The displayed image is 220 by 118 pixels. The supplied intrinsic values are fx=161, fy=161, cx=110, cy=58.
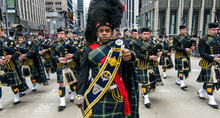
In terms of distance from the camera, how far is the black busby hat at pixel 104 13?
199 cm

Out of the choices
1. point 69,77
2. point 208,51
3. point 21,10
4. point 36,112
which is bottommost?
point 36,112

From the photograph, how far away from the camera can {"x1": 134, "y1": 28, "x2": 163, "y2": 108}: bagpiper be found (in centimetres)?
443

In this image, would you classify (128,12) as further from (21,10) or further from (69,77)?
(69,77)

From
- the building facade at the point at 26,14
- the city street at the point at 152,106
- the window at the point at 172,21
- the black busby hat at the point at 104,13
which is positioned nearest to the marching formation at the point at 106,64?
the black busby hat at the point at 104,13

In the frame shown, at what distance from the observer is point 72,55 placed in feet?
15.1

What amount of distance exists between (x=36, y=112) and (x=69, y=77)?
1.24 meters

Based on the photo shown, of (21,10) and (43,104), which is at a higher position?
(21,10)

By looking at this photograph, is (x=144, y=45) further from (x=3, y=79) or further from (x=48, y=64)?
(x=48, y=64)

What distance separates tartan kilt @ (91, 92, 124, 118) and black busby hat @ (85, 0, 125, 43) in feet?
2.87

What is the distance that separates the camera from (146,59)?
4.43 meters

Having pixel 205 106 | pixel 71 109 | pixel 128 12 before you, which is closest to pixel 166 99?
pixel 205 106

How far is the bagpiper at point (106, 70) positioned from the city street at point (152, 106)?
220cm

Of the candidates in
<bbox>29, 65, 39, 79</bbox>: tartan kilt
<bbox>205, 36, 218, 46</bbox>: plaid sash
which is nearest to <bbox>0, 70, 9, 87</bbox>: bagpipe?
<bbox>29, 65, 39, 79</bbox>: tartan kilt

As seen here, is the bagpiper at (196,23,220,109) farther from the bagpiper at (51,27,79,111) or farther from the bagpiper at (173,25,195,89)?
the bagpiper at (51,27,79,111)
